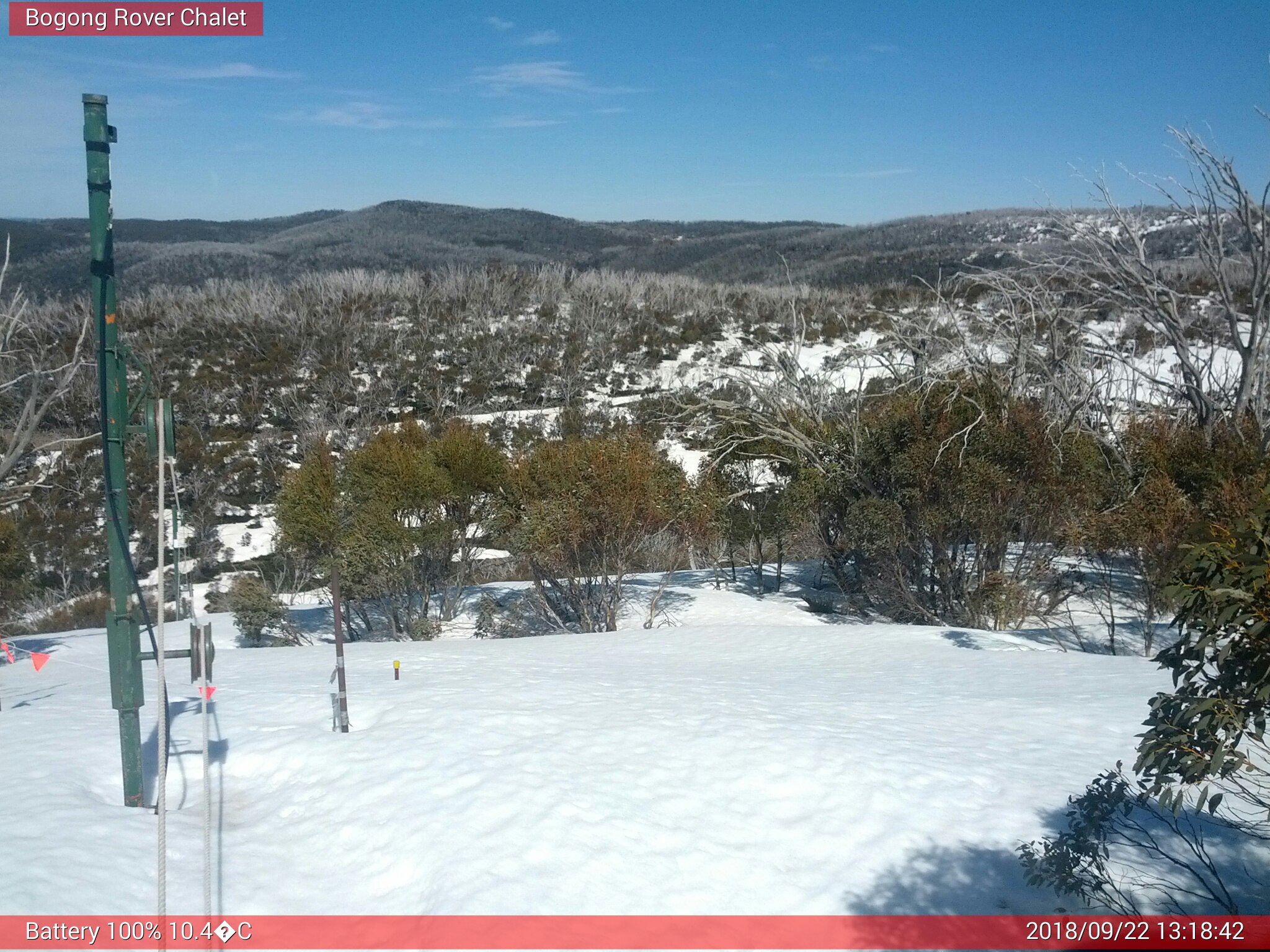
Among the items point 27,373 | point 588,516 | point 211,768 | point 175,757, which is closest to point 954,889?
point 211,768

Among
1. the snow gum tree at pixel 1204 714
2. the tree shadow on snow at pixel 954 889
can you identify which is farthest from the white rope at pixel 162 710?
the snow gum tree at pixel 1204 714

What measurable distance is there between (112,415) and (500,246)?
8887cm

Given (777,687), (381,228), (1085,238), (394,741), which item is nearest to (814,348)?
(1085,238)

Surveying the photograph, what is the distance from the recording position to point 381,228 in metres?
95.1

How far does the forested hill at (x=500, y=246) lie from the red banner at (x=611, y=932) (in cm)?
3612

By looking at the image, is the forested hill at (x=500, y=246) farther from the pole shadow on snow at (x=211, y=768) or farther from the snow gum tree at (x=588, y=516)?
the pole shadow on snow at (x=211, y=768)

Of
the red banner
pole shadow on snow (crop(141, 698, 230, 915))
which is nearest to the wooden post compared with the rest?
pole shadow on snow (crop(141, 698, 230, 915))

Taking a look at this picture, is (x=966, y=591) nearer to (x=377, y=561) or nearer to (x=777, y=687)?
(x=777, y=687)

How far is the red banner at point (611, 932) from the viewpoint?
4.69m

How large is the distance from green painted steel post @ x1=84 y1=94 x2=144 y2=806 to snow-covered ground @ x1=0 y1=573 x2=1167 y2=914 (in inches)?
37.8

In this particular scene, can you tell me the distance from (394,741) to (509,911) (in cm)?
285

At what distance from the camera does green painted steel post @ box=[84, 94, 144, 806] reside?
17.6 ft

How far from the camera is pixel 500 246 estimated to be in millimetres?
90750

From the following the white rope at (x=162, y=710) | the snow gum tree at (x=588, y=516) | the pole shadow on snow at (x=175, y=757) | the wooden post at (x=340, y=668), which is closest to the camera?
the white rope at (x=162, y=710)
